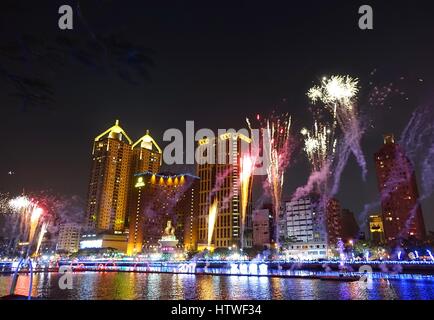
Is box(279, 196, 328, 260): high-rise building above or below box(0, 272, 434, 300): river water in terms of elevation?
above

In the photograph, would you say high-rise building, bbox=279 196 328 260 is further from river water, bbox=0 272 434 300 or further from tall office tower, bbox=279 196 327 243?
river water, bbox=0 272 434 300

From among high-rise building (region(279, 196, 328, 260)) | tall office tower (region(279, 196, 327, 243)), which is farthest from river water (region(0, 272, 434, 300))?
tall office tower (region(279, 196, 327, 243))

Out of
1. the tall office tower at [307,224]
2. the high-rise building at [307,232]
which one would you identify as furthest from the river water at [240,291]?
the tall office tower at [307,224]

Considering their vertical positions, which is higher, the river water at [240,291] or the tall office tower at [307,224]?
the tall office tower at [307,224]

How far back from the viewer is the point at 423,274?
8338cm

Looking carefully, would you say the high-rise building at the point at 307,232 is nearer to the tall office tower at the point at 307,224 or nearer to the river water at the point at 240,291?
the tall office tower at the point at 307,224

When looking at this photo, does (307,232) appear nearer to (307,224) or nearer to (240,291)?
(307,224)

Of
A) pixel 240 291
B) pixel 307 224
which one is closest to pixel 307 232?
pixel 307 224

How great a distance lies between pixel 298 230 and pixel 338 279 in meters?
114

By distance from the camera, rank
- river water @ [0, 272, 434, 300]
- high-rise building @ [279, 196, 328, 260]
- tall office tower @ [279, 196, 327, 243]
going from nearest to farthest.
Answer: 1. river water @ [0, 272, 434, 300]
2. high-rise building @ [279, 196, 328, 260]
3. tall office tower @ [279, 196, 327, 243]

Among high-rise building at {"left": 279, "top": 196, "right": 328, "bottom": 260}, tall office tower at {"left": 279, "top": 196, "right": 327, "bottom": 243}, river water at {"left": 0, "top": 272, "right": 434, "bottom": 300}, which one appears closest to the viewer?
river water at {"left": 0, "top": 272, "right": 434, "bottom": 300}

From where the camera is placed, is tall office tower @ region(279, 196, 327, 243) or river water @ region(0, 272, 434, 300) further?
tall office tower @ region(279, 196, 327, 243)
